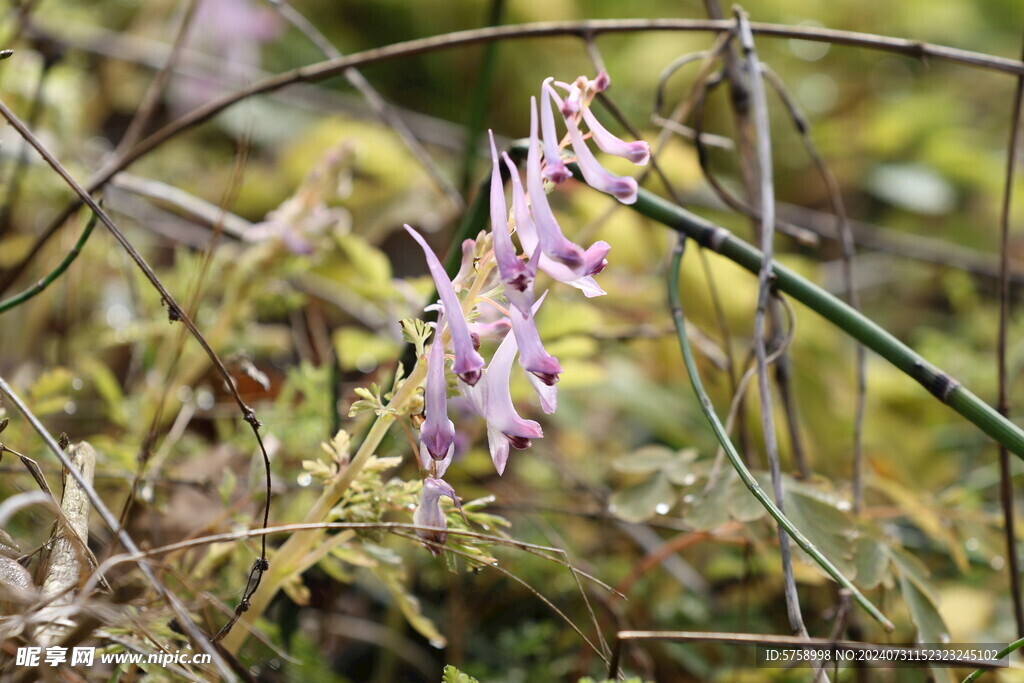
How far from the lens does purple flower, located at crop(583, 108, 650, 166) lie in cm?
52

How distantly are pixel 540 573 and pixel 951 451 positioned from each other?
95cm

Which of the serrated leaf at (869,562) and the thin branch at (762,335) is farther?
the serrated leaf at (869,562)

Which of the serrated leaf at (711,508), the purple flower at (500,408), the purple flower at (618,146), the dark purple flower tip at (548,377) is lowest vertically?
the serrated leaf at (711,508)

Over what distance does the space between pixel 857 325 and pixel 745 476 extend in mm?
166

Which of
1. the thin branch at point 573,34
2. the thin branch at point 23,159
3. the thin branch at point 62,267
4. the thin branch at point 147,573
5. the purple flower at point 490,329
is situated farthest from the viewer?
the thin branch at point 23,159

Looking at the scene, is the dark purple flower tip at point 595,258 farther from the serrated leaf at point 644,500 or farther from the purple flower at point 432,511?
the serrated leaf at point 644,500

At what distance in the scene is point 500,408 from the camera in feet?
1.71

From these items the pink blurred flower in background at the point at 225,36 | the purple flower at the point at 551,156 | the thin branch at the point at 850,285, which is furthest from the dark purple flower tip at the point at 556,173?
the pink blurred flower in background at the point at 225,36

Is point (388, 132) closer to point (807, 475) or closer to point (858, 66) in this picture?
point (807, 475)

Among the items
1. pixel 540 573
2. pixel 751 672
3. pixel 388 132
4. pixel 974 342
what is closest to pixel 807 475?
pixel 751 672

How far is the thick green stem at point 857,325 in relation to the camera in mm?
582

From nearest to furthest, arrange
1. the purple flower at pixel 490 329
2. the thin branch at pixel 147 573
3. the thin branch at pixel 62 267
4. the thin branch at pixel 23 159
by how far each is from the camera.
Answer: the thin branch at pixel 147 573
the purple flower at pixel 490 329
the thin branch at pixel 62 267
the thin branch at pixel 23 159

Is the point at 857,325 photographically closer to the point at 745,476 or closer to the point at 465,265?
the point at 745,476

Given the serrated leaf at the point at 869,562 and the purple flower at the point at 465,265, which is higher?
the purple flower at the point at 465,265
